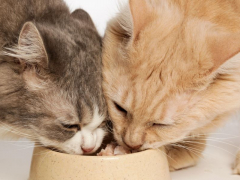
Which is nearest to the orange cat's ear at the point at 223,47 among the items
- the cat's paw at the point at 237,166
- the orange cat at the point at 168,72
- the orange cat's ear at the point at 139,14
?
the orange cat at the point at 168,72

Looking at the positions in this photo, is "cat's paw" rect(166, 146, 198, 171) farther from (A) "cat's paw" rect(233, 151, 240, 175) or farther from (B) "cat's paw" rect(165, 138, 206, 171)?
(A) "cat's paw" rect(233, 151, 240, 175)

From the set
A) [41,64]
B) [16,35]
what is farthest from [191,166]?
[16,35]

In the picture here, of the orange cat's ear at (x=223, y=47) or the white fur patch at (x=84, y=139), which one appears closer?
the orange cat's ear at (x=223, y=47)

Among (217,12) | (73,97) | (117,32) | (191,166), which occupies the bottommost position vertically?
(191,166)

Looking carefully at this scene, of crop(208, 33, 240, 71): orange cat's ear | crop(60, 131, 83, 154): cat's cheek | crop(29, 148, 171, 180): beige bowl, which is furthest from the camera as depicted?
crop(60, 131, 83, 154): cat's cheek

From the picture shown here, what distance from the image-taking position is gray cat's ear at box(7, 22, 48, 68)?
4.99 feet

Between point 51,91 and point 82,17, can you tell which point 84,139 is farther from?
point 82,17

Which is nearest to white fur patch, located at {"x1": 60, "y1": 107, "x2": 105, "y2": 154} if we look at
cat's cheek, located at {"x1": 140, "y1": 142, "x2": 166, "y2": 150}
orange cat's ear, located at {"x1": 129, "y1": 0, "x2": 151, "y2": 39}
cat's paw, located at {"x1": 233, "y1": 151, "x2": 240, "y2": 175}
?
cat's cheek, located at {"x1": 140, "y1": 142, "x2": 166, "y2": 150}

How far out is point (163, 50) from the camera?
160cm

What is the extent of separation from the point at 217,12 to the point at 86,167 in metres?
0.89

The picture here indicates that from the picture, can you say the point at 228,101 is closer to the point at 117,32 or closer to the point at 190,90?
the point at 190,90

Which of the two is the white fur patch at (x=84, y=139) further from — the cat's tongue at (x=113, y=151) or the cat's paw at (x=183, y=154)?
the cat's paw at (x=183, y=154)

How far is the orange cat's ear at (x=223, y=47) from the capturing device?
1.43m

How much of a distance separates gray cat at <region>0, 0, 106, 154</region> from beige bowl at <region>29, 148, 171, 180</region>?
0.30 feet
